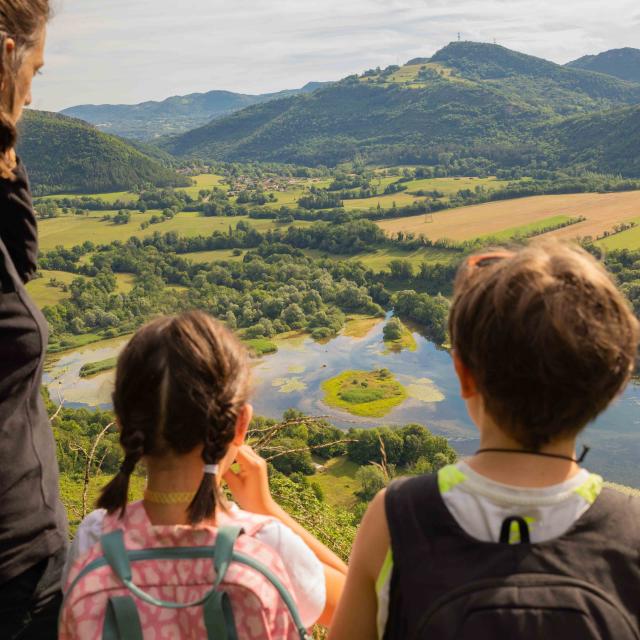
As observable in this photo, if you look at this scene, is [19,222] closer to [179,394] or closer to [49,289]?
[179,394]

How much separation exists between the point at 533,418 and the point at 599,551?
28 centimetres

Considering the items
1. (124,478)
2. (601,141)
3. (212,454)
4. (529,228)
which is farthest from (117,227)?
(212,454)

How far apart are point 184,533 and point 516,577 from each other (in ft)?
2.41

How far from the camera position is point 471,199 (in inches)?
3113

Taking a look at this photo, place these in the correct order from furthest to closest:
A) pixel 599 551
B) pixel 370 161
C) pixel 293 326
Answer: pixel 370 161
pixel 293 326
pixel 599 551

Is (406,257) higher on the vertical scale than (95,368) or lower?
higher

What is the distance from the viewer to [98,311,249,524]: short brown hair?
1561 mm

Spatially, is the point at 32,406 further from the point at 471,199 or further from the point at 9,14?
the point at 471,199

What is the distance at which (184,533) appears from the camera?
61.3 inches

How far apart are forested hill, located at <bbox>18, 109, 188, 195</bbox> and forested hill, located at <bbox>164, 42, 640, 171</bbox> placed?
51.2 meters

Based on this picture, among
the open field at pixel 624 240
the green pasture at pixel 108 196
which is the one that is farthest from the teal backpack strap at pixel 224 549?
the green pasture at pixel 108 196

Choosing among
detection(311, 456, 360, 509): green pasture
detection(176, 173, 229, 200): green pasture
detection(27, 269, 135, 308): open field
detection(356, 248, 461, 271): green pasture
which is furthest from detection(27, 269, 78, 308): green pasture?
detection(176, 173, 229, 200): green pasture

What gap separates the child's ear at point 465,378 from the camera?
4.75ft

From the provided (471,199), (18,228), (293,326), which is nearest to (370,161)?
(471,199)
